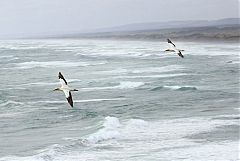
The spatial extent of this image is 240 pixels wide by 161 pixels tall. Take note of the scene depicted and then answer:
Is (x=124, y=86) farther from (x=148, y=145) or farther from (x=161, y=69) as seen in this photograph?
(x=148, y=145)

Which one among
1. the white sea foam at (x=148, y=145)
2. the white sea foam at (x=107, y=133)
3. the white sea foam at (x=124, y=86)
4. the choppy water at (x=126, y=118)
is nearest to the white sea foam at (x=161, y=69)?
the choppy water at (x=126, y=118)

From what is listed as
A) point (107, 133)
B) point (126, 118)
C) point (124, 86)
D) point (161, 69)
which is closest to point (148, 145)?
point (107, 133)

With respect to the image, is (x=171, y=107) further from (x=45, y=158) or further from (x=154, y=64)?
(x=154, y=64)

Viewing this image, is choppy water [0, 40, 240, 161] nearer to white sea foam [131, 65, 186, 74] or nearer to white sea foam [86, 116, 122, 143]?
white sea foam [86, 116, 122, 143]

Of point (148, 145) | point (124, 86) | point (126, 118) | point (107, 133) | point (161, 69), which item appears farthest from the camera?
point (161, 69)

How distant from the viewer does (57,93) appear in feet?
108

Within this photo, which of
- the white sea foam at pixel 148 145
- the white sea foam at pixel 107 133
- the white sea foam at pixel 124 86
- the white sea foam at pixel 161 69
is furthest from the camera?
the white sea foam at pixel 161 69

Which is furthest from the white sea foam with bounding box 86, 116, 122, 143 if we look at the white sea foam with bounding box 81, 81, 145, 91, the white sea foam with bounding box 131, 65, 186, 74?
the white sea foam with bounding box 131, 65, 186, 74

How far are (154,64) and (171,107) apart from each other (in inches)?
1065

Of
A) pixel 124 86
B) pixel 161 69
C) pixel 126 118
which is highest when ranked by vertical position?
pixel 161 69

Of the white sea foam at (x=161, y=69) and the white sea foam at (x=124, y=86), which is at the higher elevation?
the white sea foam at (x=161, y=69)

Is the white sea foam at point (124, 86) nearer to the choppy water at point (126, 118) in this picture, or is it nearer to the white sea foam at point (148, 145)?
the choppy water at point (126, 118)

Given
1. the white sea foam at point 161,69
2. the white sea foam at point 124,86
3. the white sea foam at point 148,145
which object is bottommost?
the white sea foam at point 148,145

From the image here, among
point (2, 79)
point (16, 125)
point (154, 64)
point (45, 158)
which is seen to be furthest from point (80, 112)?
point (154, 64)
